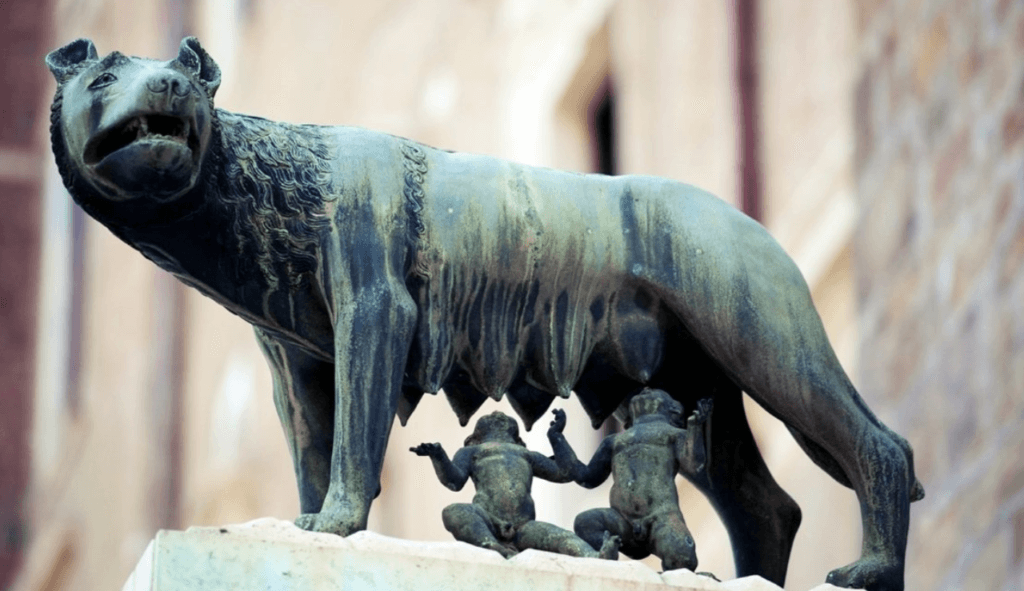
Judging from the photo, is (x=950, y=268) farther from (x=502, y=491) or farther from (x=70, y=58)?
(x=70, y=58)

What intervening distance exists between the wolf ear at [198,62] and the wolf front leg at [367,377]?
1.87ft

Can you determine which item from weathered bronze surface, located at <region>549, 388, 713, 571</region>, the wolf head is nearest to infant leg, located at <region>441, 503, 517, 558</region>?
weathered bronze surface, located at <region>549, 388, 713, 571</region>

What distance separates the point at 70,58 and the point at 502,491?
1340 mm

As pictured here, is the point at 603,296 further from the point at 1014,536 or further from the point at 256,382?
the point at 256,382

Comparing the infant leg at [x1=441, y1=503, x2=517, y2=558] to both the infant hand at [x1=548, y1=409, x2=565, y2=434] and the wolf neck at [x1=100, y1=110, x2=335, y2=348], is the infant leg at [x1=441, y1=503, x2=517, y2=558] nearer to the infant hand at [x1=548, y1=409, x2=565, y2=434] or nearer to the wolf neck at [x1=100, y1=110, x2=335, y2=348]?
the infant hand at [x1=548, y1=409, x2=565, y2=434]

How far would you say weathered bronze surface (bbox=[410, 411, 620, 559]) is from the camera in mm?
6059

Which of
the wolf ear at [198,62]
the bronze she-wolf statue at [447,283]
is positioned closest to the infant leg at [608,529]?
the bronze she-wolf statue at [447,283]

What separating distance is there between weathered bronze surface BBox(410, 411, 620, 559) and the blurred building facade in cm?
339

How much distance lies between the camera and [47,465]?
28.3m

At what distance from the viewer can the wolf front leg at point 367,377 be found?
6.06 meters

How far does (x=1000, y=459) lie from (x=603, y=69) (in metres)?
7.27

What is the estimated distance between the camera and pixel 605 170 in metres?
16.9

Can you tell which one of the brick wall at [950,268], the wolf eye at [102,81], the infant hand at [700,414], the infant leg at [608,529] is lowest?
the infant leg at [608,529]

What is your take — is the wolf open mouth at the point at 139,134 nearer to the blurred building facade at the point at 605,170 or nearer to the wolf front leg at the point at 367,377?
the wolf front leg at the point at 367,377
